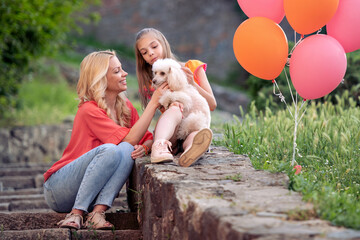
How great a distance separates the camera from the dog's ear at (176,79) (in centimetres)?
341

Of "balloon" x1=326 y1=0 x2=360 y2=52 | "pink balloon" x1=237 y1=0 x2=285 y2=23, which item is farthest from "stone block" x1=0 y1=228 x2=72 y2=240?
"balloon" x1=326 y1=0 x2=360 y2=52

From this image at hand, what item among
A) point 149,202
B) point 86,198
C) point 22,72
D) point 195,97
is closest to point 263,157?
point 195,97

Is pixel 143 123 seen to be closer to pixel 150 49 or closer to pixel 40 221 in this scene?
pixel 150 49

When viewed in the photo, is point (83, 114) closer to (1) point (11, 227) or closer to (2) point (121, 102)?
(2) point (121, 102)

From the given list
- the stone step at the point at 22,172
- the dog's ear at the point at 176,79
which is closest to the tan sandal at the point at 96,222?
the dog's ear at the point at 176,79

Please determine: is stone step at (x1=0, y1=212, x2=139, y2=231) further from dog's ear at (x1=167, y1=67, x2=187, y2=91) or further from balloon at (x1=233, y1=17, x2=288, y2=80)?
balloon at (x1=233, y1=17, x2=288, y2=80)

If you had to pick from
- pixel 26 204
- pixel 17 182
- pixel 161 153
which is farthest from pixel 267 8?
pixel 17 182

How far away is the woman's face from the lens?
12.2 ft

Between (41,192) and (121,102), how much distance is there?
5.75 ft

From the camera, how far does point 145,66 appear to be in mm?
4059

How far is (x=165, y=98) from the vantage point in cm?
341

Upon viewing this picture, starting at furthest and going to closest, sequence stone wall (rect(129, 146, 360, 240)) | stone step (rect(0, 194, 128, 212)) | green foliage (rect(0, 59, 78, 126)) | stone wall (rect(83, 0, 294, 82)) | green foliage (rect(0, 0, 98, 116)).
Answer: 1. stone wall (rect(83, 0, 294, 82))
2. green foliage (rect(0, 59, 78, 126))
3. green foliage (rect(0, 0, 98, 116))
4. stone step (rect(0, 194, 128, 212))
5. stone wall (rect(129, 146, 360, 240))

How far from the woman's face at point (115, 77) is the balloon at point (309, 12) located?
124 cm

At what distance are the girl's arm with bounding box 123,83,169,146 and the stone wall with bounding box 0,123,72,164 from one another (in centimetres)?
460
